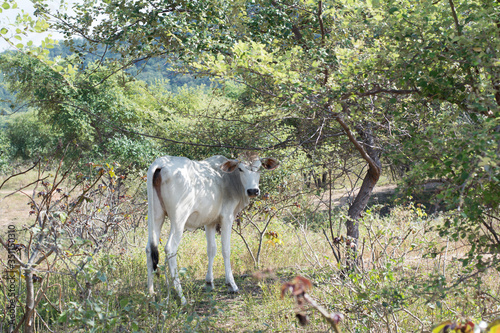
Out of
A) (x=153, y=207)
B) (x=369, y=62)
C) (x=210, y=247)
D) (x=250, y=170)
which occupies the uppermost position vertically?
(x=369, y=62)

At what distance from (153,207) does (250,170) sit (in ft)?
4.16

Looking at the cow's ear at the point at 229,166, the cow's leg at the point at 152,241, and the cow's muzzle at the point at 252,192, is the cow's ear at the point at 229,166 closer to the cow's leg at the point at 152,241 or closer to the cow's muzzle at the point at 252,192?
the cow's muzzle at the point at 252,192

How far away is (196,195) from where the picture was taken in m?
5.40

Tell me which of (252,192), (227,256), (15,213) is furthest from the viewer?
(15,213)

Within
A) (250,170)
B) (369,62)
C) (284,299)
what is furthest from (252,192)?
(369,62)

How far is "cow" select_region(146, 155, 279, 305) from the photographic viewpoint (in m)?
5.08

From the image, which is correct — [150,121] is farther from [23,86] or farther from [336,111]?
[336,111]

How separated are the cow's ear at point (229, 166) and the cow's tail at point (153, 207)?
2.71ft

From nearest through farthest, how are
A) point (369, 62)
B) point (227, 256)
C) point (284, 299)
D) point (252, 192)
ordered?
point (369, 62), point (284, 299), point (252, 192), point (227, 256)

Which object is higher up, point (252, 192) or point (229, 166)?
point (229, 166)

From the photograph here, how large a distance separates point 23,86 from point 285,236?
1236 centimetres

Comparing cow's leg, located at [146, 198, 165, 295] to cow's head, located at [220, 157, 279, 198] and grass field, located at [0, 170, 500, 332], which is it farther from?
cow's head, located at [220, 157, 279, 198]

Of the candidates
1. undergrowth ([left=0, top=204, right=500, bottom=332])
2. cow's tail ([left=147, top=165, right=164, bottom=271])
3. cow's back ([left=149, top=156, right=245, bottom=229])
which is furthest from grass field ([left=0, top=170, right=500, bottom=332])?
cow's back ([left=149, top=156, right=245, bottom=229])

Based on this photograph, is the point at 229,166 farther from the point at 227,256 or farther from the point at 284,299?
the point at 284,299
